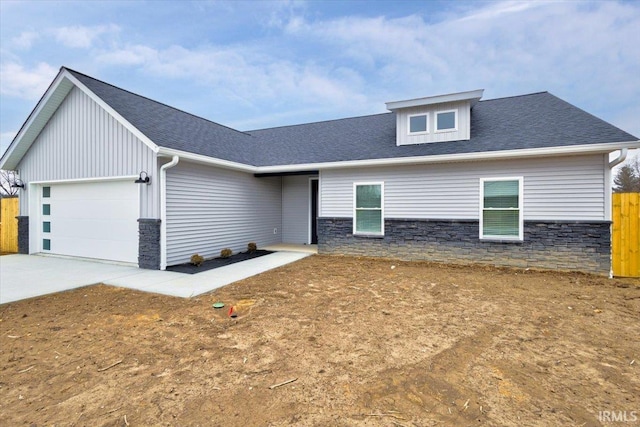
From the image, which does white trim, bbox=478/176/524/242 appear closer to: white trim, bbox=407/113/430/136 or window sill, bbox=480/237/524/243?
window sill, bbox=480/237/524/243

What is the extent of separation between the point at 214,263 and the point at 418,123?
7347 mm

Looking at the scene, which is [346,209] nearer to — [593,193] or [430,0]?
[593,193]

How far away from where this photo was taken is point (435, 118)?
8875mm

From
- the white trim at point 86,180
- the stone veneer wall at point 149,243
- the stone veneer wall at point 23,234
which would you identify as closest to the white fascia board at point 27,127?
the white trim at point 86,180

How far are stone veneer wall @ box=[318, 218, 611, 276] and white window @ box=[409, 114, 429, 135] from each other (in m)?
2.82

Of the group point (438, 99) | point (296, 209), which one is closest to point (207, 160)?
point (296, 209)

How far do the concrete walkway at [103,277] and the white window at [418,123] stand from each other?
539 cm

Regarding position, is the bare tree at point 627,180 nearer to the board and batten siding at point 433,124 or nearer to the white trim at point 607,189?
the white trim at point 607,189

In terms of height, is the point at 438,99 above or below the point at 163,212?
above

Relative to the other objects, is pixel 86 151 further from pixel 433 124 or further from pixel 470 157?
pixel 470 157

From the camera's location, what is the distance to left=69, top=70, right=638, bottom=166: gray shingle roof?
745 centimetres

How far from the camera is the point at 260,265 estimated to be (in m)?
8.01

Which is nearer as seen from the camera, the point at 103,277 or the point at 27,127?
the point at 103,277

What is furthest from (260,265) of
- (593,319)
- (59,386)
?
(593,319)
